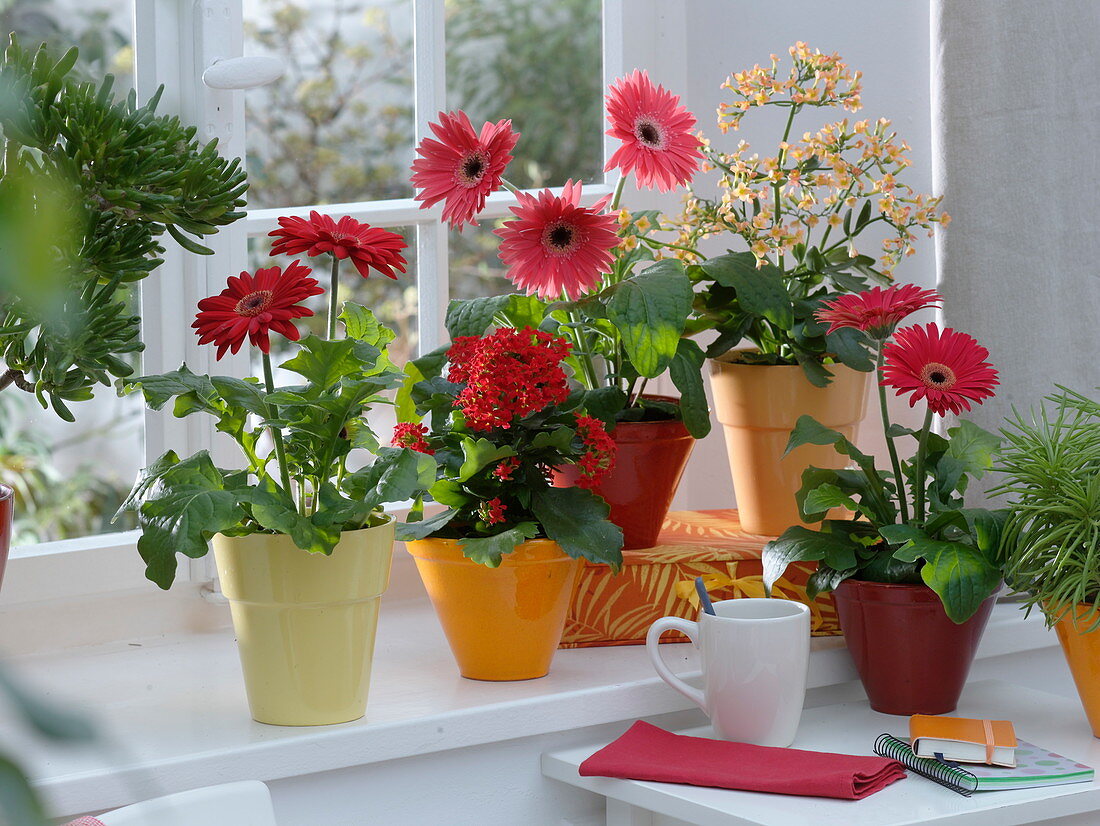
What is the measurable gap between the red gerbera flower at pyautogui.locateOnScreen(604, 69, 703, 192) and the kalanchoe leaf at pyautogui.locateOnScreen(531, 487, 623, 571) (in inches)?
13.7

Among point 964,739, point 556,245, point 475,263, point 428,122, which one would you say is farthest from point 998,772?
point 475,263

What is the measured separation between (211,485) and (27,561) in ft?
1.24

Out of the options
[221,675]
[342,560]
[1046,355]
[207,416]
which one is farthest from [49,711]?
[1046,355]

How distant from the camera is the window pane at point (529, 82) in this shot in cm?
294

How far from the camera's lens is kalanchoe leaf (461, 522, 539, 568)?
113 centimetres

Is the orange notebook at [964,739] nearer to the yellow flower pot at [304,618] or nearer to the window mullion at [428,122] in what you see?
the yellow flower pot at [304,618]

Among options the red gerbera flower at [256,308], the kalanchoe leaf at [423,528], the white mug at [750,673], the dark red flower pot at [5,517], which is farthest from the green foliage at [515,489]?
the dark red flower pot at [5,517]

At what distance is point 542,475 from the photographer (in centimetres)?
124

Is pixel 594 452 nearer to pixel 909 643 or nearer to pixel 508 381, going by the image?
pixel 508 381

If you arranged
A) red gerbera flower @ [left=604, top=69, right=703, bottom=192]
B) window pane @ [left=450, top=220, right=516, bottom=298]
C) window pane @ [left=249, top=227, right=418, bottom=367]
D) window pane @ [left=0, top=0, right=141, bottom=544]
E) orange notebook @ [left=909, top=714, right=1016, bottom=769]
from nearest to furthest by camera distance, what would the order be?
orange notebook @ [left=909, top=714, right=1016, bottom=769] < red gerbera flower @ [left=604, top=69, right=703, bottom=192] < window pane @ [left=0, top=0, right=141, bottom=544] < window pane @ [left=249, top=227, right=418, bottom=367] < window pane @ [left=450, top=220, right=516, bottom=298]

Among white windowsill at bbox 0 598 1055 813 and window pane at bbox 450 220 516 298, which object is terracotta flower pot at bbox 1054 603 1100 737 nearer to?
white windowsill at bbox 0 598 1055 813

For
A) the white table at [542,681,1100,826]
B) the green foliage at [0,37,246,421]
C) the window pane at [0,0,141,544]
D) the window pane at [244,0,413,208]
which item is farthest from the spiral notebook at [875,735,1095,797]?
the window pane at [244,0,413,208]

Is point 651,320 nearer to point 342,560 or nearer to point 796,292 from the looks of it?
point 796,292

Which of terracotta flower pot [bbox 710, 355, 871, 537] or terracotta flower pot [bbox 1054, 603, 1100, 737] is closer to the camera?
terracotta flower pot [bbox 1054, 603, 1100, 737]
